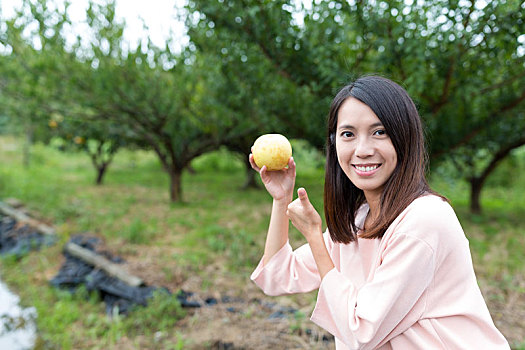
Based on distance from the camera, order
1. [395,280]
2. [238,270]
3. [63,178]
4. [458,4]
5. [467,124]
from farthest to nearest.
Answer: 1. [63,178]
2. [467,124]
3. [238,270]
4. [458,4]
5. [395,280]

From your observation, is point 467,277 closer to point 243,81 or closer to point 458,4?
point 458,4

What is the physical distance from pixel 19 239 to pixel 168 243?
2386 mm

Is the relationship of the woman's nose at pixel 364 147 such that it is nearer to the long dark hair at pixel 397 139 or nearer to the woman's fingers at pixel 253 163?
the long dark hair at pixel 397 139

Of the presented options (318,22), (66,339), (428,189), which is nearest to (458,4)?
(318,22)

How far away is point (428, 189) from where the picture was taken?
1.22 meters

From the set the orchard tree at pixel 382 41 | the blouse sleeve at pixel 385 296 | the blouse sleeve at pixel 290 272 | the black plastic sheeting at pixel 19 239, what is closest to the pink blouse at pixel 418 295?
the blouse sleeve at pixel 385 296

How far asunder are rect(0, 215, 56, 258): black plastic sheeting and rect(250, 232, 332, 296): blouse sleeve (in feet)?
17.7

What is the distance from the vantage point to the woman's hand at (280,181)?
1.58 m

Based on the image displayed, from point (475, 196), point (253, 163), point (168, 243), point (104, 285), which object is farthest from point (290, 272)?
point (475, 196)

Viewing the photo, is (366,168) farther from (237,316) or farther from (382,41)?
(237,316)

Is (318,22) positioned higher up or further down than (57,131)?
higher up

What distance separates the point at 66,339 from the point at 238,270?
6.61 ft

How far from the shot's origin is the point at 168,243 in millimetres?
5949

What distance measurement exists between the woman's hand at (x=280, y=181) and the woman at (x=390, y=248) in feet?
0.66
